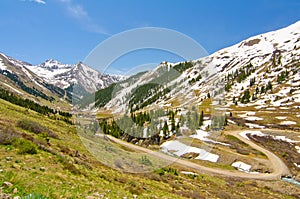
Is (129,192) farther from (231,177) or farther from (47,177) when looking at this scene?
(231,177)

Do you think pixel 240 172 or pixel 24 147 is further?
pixel 240 172

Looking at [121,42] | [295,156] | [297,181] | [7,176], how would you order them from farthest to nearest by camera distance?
[295,156], [297,181], [121,42], [7,176]

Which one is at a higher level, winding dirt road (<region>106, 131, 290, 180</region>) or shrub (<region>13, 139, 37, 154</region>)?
shrub (<region>13, 139, 37, 154</region>)

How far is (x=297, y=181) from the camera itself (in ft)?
194

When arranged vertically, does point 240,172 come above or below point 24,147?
below

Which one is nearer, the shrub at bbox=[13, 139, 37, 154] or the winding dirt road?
the shrub at bbox=[13, 139, 37, 154]

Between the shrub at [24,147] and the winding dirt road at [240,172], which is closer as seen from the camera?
the shrub at [24,147]

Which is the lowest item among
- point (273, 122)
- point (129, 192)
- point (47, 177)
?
point (129, 192)

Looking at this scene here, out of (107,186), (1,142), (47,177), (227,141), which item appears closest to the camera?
(47,177)

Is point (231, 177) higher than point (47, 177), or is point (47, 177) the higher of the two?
point (47, 177)

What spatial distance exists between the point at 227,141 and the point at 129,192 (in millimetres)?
75029

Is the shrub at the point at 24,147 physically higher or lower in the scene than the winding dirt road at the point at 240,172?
higher

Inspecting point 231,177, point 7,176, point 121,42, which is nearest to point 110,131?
point 231,177

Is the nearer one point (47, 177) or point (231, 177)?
point (47, 177)
